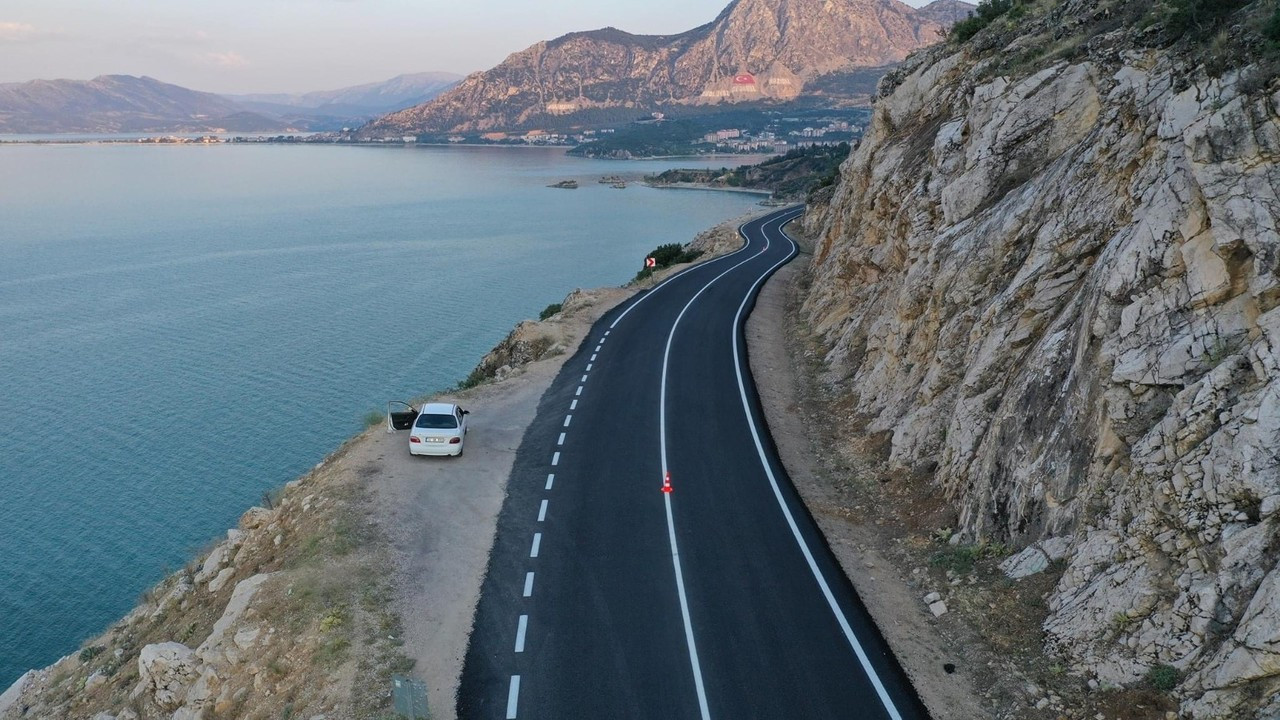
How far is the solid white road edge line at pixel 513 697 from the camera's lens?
11772 mm

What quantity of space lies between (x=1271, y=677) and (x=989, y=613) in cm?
459

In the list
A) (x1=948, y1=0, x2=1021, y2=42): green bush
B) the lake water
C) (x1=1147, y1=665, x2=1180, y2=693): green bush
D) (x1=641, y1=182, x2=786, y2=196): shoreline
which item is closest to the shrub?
(x1=1147, y1=665, x2=1180, y2=693): green bush

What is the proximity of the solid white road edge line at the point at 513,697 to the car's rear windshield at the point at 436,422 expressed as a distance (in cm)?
1072

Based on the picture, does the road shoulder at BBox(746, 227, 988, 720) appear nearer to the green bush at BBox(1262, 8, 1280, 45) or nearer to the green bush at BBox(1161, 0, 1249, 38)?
the green bush at BBox(1262, 8, 1280, 45)

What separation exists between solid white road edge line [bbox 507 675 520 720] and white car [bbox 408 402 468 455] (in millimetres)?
10135

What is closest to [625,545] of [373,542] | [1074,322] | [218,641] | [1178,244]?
[373,542]

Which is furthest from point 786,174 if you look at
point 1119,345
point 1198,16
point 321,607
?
point 321,607

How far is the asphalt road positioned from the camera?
477 inches

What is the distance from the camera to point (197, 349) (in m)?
55.9

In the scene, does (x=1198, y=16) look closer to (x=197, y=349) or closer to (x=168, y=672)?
(x=168, y=672)

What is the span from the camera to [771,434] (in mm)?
23672

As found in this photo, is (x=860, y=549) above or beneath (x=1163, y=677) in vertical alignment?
beneath

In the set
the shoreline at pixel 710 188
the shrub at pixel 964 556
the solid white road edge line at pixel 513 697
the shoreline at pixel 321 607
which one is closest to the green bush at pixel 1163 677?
the shrub at pixel 964 556

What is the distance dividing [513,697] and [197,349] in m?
53.4
